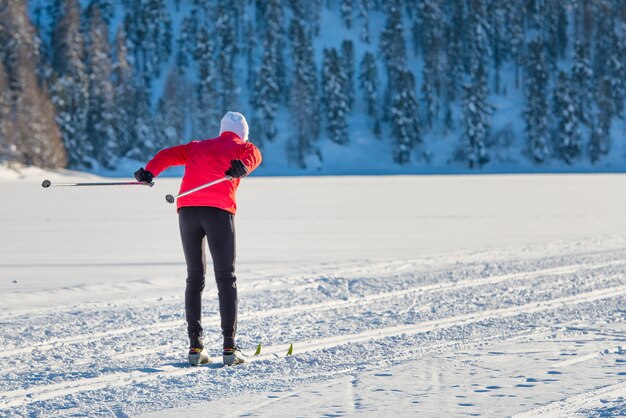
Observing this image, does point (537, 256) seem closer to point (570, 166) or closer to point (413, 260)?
point (413, 260)

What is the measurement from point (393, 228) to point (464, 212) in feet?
16.3

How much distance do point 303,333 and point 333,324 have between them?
50cm

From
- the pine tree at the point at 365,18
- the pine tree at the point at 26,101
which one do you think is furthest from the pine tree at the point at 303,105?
the pine tree at the point at 26,101

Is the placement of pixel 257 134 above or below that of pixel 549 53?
below

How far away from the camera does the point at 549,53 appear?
90.1 m

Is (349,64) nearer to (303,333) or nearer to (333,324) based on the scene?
(333,324)

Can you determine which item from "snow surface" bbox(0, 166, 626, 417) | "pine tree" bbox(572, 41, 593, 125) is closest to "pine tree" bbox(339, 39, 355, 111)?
"pine tree" bbox(572, 41, 593, 125)

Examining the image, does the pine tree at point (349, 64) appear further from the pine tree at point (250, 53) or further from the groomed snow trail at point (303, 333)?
the groomed snow trail at point (303, 333)

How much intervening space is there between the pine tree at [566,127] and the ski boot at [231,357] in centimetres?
7520

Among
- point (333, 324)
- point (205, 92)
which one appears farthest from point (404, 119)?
point (333, 324)

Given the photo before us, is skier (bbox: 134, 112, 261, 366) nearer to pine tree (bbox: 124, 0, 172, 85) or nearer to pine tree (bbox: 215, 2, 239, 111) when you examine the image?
pine tree (bbox: 215, 2, 239, 111)

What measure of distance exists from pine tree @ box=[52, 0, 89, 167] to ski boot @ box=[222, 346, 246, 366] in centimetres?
5858

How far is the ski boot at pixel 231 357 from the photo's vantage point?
5.68 metres

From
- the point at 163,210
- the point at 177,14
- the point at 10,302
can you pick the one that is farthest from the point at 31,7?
the point at 10,302
